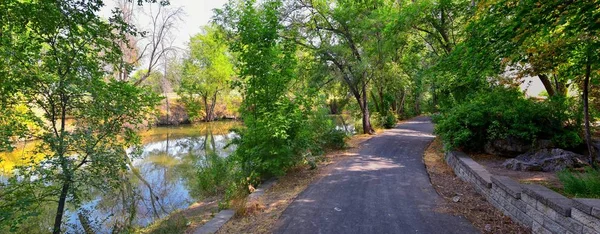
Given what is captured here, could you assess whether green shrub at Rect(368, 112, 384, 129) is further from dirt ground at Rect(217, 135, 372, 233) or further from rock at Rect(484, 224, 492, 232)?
rock at Rect(484, 224, 492, 232)

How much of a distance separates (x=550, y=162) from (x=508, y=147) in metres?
1.54

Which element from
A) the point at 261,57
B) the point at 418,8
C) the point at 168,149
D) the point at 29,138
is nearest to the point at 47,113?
the point at 29,138

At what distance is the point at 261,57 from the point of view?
7.32 m

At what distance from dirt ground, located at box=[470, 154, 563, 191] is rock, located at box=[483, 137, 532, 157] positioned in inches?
8.4

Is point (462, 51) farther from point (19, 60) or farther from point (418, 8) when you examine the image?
point (19, 60)

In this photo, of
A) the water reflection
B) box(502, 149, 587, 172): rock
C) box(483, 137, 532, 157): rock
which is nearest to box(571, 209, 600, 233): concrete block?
box(502, 149, 587, 172): rock

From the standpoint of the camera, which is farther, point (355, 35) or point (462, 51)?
point (355, 35)

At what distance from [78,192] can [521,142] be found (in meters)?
9.10

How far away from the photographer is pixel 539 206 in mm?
3850

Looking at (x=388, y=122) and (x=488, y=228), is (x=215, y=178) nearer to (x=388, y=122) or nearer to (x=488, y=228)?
(x=488, y=228)

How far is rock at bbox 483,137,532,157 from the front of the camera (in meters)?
7.49

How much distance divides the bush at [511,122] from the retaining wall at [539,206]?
7.34 feet

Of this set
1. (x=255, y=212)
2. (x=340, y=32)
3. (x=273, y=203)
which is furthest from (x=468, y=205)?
(x=340, y=32)

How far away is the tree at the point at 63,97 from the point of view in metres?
3.50
